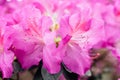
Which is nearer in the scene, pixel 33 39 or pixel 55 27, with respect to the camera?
pixel 33 39

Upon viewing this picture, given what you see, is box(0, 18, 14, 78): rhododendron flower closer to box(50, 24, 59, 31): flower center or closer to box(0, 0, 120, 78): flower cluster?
box(0, 0, 120, 78): flower cluster

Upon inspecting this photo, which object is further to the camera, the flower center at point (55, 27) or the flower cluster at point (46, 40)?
the flower center at point (55, 27)

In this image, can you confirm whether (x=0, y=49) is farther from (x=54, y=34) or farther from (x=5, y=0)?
(x=5, y=0)

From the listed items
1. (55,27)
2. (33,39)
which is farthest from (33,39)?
(55,27)

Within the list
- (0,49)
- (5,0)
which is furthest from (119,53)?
(5,0)

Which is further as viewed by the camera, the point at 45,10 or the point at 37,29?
the point at 45,10

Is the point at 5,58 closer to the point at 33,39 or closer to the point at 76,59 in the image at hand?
the point at 33,39

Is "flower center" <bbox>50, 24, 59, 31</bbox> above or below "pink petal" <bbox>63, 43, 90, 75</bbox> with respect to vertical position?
above

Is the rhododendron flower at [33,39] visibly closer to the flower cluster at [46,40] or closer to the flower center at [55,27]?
the flower cluster at [46,40]

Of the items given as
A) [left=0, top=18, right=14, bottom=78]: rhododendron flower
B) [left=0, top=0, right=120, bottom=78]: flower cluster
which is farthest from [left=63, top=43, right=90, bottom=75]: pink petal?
[left=0, top=18, right=14, bottom=78]: rhododendron flower

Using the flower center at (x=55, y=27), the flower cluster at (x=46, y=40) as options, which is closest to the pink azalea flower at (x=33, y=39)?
the flower cluster at (x=46, y=40)

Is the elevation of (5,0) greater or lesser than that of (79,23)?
lesser
